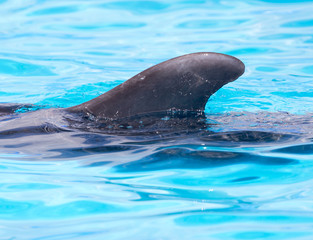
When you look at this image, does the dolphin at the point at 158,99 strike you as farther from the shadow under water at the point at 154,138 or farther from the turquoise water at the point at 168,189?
the turquoise water at the point at 168,189

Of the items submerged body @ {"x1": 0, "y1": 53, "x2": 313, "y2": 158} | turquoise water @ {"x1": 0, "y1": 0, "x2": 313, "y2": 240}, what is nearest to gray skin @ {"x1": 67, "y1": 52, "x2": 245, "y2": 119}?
submerged body @ {"x1": 0, "y1": 53, "x2": 313, "y2": 158}

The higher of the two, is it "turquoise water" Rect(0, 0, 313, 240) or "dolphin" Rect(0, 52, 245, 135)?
"dolphin" Rect(0, 52, 245, 135)

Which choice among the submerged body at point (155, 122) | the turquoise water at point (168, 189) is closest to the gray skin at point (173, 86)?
the submerged body at point (155, 122)

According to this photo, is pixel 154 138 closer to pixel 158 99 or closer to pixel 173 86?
pixel 158 99

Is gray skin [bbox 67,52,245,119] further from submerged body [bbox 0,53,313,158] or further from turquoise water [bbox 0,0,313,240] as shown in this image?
turquoise water [bbox 0,0,313,240]

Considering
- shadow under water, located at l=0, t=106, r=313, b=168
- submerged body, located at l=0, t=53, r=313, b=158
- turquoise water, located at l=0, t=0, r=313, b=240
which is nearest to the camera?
turquoise water, located at l=0, t=0, r=313, b=240

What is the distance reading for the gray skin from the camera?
12.2 feet

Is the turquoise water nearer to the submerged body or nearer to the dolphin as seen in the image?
the submerged body

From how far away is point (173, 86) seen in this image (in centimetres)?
379

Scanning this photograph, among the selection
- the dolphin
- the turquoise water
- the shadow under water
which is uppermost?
the dolphin

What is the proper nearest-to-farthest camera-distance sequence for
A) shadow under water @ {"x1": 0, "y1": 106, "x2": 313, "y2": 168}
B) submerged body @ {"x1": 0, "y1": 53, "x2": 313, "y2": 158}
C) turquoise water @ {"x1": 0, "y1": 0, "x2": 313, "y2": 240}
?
turquoise water @ {"x1": 0, "y1": 0, "x2": 313, "y2": 240}, shadow under water @ {"x1": 0, "y1": 106, "x2": 313, "y2": 168}, submerged body @ {"x1": 0, "y1": 53, "x2": 313, "y2": 158}

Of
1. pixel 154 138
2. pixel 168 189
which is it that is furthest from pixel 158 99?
pixel 168 189

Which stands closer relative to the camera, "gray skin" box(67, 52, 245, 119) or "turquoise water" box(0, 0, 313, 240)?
"turquoise water" box(0, 0, 313, 240)

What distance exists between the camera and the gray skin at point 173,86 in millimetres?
3730
